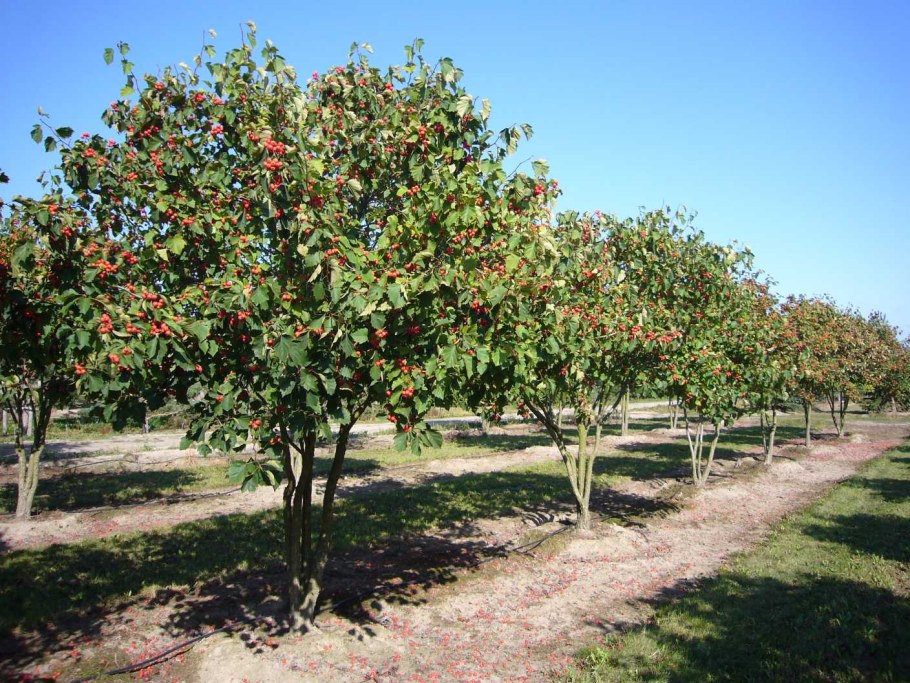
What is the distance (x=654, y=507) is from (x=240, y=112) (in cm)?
1397

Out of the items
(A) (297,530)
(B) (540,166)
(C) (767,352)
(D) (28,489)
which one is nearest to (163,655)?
(A) (297,530)

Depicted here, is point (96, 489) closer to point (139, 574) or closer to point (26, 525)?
point (26, 525)

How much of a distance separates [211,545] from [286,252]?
28.2 feet

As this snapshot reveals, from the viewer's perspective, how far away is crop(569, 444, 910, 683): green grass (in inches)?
267

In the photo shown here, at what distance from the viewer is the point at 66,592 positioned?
9383mm

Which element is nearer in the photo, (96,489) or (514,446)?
(96,489)

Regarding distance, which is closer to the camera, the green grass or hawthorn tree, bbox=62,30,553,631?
hawthorn tree, bbox=62,30,553,631

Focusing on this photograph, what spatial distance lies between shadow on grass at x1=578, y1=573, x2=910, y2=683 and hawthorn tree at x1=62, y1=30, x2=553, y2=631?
4.21 metres

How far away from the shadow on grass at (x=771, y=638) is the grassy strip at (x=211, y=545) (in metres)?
6.11

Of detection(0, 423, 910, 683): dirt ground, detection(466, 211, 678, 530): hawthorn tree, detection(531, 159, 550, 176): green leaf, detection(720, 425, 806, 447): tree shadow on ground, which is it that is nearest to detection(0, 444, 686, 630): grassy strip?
detection(0, 423, 910, 683): dirt ground

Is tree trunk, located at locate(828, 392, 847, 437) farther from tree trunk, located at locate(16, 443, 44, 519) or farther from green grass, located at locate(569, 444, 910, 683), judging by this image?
tree trunk, located at locate(16, 443, 44, 519)

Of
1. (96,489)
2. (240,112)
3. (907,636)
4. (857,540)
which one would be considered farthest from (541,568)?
(96,489)

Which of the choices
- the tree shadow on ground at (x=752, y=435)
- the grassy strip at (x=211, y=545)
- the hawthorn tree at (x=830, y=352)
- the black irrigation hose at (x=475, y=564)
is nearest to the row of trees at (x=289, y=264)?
the black irrigation hose at (x=475, y=564)

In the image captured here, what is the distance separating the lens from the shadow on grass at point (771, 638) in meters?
6.73
